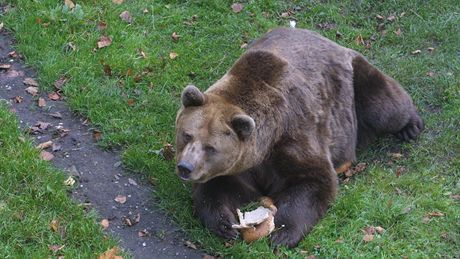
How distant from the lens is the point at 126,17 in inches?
364

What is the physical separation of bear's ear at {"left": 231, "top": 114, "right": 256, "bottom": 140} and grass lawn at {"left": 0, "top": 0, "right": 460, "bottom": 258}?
0.92 metres

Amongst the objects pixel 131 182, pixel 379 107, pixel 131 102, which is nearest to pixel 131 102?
pixel 131 102

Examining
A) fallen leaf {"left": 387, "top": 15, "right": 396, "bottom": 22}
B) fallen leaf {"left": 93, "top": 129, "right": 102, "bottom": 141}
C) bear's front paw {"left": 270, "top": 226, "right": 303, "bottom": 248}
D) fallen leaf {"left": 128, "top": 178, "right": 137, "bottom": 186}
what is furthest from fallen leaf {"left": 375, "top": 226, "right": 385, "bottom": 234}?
fallen leaf {"left": 387, "top": 15, "right": 396, "bottom": 22}

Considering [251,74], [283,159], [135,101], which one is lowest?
[135,101]

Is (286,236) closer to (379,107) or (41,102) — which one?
(379,107)

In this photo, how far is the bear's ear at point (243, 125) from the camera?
5.97 metres

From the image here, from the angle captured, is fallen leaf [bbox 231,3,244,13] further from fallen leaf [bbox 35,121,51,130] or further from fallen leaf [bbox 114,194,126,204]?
fallen leaf [bbox 114,194,126,204]

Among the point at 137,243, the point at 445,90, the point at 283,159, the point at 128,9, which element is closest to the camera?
the point at 137,243

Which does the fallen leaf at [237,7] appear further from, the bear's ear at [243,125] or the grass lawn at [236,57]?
the bear's ear at [243,125]

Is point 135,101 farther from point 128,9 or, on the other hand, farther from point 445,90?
point 445,90

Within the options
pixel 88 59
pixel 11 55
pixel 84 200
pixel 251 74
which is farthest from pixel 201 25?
pixel 84 200

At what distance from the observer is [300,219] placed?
6.44 m

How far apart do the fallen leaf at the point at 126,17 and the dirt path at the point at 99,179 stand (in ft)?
4.94

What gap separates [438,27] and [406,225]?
4.23m
